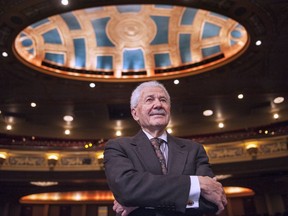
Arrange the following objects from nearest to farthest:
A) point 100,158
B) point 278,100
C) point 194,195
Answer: point 194,195 < point 100,158 < point 278,100

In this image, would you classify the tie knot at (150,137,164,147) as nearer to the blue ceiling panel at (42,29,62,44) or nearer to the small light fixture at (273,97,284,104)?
the blue ceiling panel at (42,29,62,44)

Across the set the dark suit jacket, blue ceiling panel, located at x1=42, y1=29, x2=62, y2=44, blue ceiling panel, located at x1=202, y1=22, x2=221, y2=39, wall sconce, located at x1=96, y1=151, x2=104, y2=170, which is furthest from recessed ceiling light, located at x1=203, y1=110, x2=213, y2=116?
the dark suit jacket

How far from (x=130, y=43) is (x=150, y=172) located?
9.98 meters

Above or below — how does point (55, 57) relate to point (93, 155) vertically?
above

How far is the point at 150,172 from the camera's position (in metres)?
1.32

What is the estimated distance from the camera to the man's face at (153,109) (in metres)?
1.49

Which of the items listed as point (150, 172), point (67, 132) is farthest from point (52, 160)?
point (150, 172)

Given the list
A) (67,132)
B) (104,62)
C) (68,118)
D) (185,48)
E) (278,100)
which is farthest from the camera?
(67,132)

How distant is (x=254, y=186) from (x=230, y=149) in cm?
210

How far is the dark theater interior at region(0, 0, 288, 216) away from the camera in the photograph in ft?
31.0

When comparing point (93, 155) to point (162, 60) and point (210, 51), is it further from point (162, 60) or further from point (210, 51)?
point (210, 51)

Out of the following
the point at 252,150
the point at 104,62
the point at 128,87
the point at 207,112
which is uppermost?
the point at 104,62

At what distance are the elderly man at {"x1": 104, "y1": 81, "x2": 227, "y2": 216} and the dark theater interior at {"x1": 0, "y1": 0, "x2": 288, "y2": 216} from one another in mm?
6993

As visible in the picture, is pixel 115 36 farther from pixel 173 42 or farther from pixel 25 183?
pixel 25 183
